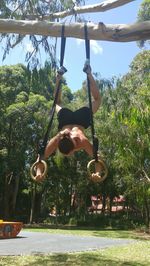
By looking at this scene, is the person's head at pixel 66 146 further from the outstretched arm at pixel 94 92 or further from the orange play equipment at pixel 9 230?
the orange play equipment at pixel 9 230

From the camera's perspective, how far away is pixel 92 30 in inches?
164

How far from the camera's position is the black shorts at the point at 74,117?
497 cm

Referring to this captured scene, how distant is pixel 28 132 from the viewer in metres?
24.1

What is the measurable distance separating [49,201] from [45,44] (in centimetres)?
2396

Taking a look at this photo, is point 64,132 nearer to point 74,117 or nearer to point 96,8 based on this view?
point 74,117

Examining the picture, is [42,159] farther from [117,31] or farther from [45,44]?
[45,44]

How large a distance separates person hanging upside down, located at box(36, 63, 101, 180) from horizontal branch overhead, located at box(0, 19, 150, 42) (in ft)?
1.77

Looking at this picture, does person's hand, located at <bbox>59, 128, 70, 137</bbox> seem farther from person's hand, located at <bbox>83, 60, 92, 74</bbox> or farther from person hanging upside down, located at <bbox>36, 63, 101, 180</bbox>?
person's hand, located at <bbox>83, 60, 92, 74</bbox>

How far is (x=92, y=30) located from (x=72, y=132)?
1154mm

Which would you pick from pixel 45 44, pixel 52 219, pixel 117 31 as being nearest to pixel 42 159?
pixel 117 31

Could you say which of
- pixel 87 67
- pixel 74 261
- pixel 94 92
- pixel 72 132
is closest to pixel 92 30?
pixel 87 67

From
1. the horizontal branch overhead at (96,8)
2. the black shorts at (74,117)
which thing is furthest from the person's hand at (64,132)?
the horizontal branch overhead at (96,8)

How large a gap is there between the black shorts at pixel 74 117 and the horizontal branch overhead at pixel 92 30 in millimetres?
1011

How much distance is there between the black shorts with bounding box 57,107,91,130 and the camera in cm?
497
